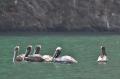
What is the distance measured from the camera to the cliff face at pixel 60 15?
9681cm

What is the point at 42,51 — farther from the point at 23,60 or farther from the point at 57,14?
the point at 57,14

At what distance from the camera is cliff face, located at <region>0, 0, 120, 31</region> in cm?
9681

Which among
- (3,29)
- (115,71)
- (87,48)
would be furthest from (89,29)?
(115,71)

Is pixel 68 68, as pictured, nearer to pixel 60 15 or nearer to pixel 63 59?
pixel 63 59

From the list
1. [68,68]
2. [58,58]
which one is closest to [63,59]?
[58,58]

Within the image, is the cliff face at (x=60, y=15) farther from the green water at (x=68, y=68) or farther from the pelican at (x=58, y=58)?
the pelican at (x=58, y=58)

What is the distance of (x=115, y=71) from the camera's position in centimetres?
3800

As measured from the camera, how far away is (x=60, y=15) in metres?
99.7

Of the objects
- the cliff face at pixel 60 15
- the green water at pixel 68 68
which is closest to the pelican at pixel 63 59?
the green water at pixel 68 68

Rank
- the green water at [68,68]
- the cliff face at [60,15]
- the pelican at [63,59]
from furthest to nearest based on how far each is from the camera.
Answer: the cliff face at [60,15], the pelican at [63,59], the green water at [68,68]

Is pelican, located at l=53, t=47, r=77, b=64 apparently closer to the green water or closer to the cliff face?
the green water

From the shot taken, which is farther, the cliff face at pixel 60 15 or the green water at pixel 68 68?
the cliff face at pixel 60 15

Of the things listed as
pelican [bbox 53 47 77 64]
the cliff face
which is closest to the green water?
pelican [bbox 53 47 77 64]

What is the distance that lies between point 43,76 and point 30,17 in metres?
62.9
